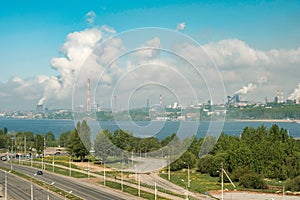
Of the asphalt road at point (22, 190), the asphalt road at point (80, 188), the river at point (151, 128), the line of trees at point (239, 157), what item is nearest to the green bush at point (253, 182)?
the line of trees at point (239, 157)

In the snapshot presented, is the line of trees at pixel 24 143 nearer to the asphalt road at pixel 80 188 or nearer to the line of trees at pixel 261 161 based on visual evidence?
the asphalt road at pixel 80 188

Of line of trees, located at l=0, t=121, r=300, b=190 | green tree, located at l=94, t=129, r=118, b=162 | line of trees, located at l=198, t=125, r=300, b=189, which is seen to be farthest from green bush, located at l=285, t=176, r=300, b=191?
green tree, located at l=94, t=129, r=118, b=162

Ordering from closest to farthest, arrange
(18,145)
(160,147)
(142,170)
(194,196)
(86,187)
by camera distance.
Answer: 1. (194,196)
2. (86,187)
3. (142,170)
4. (160,147)
5. (18,145)

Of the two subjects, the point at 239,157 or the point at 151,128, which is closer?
the point at 151,128

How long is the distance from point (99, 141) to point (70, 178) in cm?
450

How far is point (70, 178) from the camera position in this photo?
31422 millimetres

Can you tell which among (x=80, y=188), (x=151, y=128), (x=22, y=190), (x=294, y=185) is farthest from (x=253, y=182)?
(x=22, y=190)

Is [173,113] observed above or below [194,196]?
above

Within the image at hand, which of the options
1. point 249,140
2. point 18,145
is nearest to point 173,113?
point 249,140

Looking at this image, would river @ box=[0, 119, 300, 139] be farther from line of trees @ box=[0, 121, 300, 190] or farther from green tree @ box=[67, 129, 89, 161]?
green tree @ box=[67, 129, 89, 161]

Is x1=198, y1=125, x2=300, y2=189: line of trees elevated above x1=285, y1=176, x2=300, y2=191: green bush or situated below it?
above

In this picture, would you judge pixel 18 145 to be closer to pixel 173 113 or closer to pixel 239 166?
pixel 173 113

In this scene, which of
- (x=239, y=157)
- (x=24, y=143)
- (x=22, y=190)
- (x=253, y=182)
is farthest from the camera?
(x=24, y=143)

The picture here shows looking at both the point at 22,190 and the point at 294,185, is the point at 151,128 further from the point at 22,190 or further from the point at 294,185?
the point at 294,185
